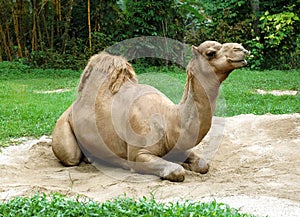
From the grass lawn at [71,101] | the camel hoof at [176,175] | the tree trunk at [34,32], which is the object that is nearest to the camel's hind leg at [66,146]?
the grass lawn at [71,101]

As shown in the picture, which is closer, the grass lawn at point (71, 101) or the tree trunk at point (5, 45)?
the grass lawn at point (71, 101)

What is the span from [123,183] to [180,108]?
82 centimetres

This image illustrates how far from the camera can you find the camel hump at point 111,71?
5355mm

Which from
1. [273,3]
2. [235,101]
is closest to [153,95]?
[235,101]

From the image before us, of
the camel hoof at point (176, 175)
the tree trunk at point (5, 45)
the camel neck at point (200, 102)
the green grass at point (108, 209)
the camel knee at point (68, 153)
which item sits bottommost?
the tree trunk at point (5, 45)

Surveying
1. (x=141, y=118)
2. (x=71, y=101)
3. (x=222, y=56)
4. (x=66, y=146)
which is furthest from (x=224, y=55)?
(x=71, y=101)

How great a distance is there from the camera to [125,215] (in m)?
3.42

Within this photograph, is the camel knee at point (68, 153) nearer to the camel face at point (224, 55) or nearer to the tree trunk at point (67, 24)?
the camel face at point (224, 55)

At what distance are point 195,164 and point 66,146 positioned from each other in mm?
1322

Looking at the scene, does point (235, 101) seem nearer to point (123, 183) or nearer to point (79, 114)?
point (79, 114)

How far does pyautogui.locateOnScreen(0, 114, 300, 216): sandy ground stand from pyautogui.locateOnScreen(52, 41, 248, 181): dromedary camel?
0.50 ft

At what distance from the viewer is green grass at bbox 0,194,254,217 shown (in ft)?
11.2

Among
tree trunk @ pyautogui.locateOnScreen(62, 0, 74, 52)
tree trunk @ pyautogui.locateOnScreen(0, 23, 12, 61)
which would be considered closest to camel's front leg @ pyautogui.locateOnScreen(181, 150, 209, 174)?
tree trunk @ pyautogui.locateOnScreen(62, 0, 74, 52)

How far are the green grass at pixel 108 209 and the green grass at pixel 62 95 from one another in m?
2.02
